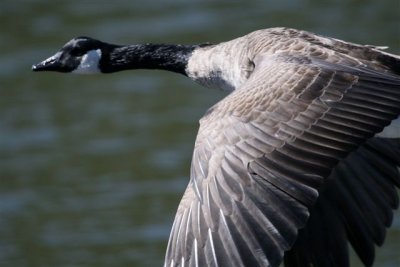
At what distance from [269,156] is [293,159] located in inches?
5.9

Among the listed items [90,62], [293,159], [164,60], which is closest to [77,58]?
[90,62]

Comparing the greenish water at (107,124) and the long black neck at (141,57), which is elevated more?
the long black neck at (141,57)

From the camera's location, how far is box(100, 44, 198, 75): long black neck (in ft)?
33.5

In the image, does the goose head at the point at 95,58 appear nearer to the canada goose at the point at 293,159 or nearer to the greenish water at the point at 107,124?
the canada goose at the point at 293,159

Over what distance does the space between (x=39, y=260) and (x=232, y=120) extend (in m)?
4.47

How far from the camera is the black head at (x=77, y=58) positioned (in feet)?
34.6

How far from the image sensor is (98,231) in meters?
12.0

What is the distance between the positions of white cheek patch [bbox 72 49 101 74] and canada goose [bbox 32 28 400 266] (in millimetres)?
1682

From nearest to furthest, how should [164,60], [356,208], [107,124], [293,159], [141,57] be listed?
[293,159] → [356,208] → [164,60] → [141,57] → [107,124]

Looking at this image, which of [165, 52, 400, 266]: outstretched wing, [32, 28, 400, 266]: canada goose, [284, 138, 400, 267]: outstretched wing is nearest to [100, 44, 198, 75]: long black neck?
[32, 28, 400, 266]: canada goose

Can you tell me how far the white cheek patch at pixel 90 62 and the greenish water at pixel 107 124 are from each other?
192cm

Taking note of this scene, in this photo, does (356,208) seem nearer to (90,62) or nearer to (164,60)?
(164,60)

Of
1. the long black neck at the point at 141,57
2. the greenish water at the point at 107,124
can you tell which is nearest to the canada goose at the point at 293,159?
the long black neck at the point at 141,57

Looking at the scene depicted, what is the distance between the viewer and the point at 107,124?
13883 mm
